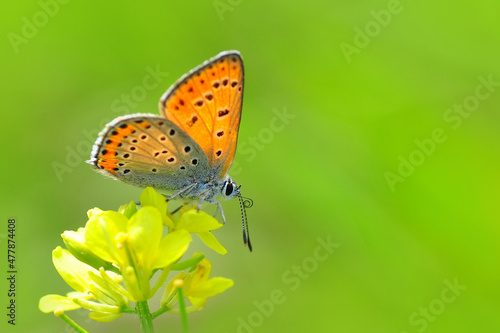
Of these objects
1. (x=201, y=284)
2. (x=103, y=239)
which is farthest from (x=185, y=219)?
(x=103, y=239)

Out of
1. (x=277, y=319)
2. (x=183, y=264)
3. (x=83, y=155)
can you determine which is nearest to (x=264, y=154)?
(x=277, y=319)

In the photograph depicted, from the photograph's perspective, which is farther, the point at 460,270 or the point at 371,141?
the point at 371,141

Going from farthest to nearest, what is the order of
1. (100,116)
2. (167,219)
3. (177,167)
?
(100,116) < (177,167) < (167,219)

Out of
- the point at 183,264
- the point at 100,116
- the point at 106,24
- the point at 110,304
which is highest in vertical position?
the point at 106,24

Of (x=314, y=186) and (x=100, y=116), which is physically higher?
(x=100, y=116)

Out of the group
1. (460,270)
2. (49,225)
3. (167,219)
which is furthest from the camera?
(49,225)

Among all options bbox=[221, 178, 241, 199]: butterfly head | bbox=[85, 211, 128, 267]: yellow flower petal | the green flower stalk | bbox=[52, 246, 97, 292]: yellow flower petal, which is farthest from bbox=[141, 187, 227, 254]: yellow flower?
bbox=[221, 178, 241, 199]: butterfly head

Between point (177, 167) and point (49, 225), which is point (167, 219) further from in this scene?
point (49, 225)

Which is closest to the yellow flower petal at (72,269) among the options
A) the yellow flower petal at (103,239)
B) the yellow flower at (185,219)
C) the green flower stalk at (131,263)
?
the green flower stalk at (131,263)
